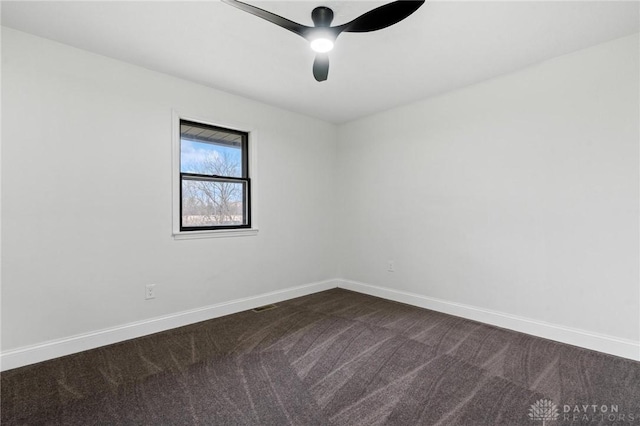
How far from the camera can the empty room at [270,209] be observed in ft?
6.52

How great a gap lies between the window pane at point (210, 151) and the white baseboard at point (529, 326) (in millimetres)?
2452

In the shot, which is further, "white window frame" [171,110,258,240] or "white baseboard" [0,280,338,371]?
"white window frame" [171,110,258,240]

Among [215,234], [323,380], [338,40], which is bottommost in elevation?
[323,380]

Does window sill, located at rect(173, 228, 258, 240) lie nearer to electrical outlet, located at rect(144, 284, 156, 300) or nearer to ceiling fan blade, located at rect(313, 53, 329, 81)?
electrical outlet, located at rect(144, 284, 156, 300)

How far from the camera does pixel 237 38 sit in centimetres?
241

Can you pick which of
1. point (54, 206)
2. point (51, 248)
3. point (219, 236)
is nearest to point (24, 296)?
point (51, 248)

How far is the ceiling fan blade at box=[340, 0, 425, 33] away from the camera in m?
1.65

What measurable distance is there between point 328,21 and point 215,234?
232 centimetres

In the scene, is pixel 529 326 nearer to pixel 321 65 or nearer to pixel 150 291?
pixel 321 65

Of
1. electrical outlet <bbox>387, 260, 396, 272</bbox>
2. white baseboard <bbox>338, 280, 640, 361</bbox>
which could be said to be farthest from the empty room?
electrical outlet <bbox>387, 260, 396, 272</bbox>

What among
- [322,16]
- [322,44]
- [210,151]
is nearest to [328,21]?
[322,16]

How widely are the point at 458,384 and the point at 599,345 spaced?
1407mm

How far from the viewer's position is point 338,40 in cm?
245

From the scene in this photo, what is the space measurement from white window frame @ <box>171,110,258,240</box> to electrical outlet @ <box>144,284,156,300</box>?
0.49m
